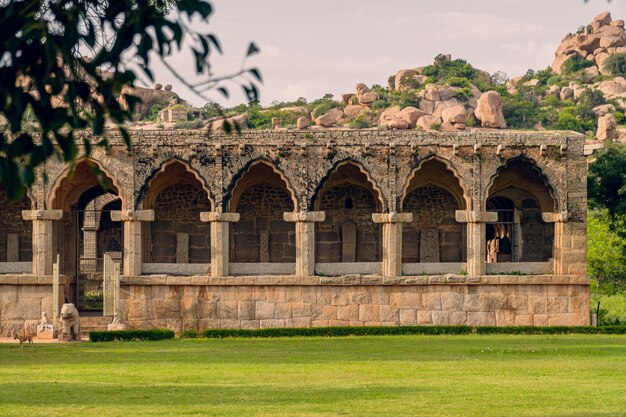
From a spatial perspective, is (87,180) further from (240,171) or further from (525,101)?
(525,101)

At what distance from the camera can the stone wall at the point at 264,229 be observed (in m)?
37.6

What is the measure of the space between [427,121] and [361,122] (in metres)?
4.64

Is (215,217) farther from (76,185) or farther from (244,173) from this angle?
(76,185)

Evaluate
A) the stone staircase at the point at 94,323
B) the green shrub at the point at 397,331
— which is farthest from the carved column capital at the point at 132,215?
the green shrub at the point at 397,331

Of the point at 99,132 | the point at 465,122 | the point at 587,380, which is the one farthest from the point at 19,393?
the point at 465,122

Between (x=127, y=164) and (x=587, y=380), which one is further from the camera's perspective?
(x=127, y=164)

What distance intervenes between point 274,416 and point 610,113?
298 ft

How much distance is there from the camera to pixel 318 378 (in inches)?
766

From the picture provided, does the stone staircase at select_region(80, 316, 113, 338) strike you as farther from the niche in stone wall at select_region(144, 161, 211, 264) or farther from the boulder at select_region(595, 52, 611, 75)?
the boulder at select_region(595, 52, 611, 75)

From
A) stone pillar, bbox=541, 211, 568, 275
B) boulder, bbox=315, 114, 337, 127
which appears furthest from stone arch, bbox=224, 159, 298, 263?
boulder, bbox=315, 114, 337, 127

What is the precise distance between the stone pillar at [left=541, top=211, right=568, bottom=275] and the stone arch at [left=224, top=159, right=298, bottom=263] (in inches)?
300

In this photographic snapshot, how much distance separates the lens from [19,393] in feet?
57.2

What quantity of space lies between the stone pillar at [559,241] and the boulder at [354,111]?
185 feet

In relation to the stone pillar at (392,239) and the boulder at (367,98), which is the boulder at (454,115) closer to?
the boulder at (367,98)
